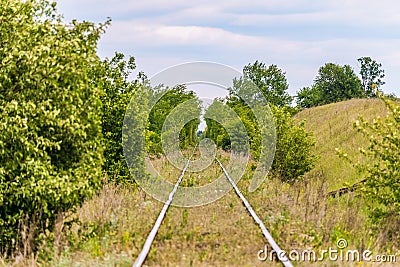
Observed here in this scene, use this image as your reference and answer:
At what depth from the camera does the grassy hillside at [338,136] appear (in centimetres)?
2634

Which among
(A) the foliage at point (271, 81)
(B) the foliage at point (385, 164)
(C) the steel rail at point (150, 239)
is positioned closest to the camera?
(C) the steel rail at point (150, 239)

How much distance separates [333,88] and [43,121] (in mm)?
94561

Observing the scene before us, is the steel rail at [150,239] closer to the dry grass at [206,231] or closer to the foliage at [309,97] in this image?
the dry grass at [206,231]

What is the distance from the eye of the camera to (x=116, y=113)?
1770cm

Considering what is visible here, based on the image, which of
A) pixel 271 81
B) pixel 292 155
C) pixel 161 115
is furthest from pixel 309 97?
pixel 292 155

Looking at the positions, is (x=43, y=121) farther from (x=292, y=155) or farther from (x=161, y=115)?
(x=161, y=115)

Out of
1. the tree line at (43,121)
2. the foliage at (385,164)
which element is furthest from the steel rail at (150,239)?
the foliage at (385,164)

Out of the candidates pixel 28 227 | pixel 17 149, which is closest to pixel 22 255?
pixel 28 227

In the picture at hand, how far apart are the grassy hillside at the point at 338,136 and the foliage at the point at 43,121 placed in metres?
11.5

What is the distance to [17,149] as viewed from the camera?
916 centimetres

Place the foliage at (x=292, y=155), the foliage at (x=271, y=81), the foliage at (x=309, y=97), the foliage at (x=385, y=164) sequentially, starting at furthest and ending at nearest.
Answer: the foliage at (x=309, y=97) < the foliage at (x=271, y=81) < the foliage at (x=292, y=155) < the foliage at (x=385, y=164)

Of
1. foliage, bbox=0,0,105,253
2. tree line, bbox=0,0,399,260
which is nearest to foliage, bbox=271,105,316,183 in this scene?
tree line, bbox=0,0,399,260

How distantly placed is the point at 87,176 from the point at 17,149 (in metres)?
1.29

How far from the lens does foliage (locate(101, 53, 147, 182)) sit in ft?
57.6
